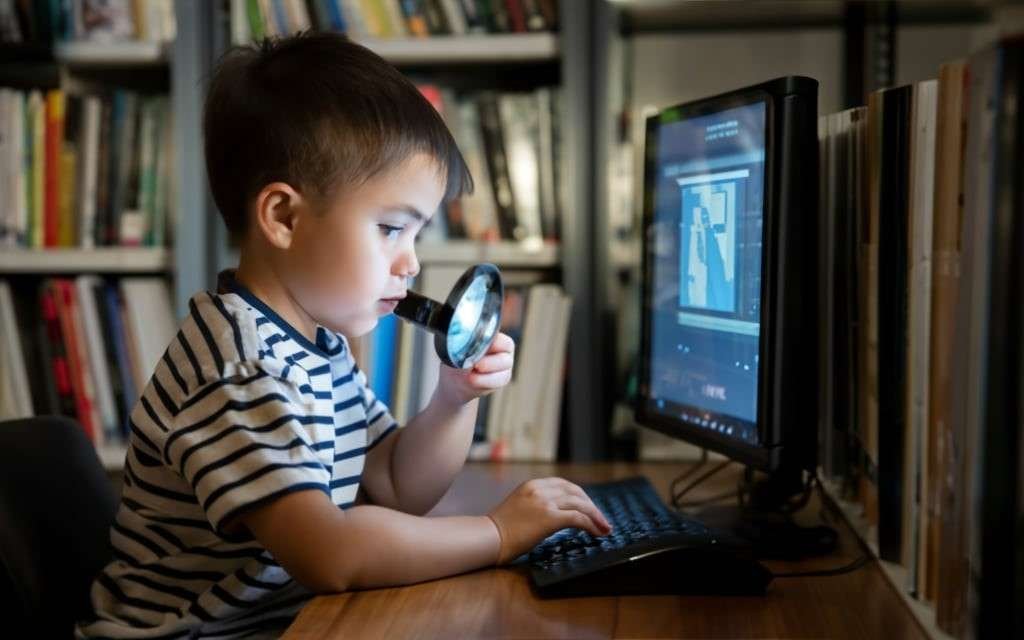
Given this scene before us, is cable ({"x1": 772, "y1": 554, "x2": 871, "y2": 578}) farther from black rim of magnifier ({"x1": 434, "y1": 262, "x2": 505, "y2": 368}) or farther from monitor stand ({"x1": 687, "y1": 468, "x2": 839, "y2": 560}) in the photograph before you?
black rim of magnifier ({"x1": 434, "y1": 262, "x2": 505, "y2": 368})

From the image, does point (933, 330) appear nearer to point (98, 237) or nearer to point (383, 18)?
point (383, 18)

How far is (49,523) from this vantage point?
1.14 meters

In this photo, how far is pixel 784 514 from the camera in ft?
4.03

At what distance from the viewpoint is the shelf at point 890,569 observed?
0.86 m

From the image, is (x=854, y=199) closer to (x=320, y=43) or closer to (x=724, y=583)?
(x=724, y=583)

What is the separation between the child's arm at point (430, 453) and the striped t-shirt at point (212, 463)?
0.38 feet

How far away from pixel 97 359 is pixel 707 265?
47.4 inches

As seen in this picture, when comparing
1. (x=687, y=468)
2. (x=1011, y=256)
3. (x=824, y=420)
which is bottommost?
(x=687, y=468)

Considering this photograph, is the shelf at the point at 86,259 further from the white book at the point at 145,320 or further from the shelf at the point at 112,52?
the shelf at the point at 112,52

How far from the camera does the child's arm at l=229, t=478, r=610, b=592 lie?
35.9 inches

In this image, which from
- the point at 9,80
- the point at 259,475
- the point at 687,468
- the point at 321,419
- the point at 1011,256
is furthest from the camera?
the point at 9,80

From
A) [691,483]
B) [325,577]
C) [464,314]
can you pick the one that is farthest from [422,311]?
[691,483]

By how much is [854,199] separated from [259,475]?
2.01 ft

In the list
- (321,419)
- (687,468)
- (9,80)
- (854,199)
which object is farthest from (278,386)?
(9,80)
